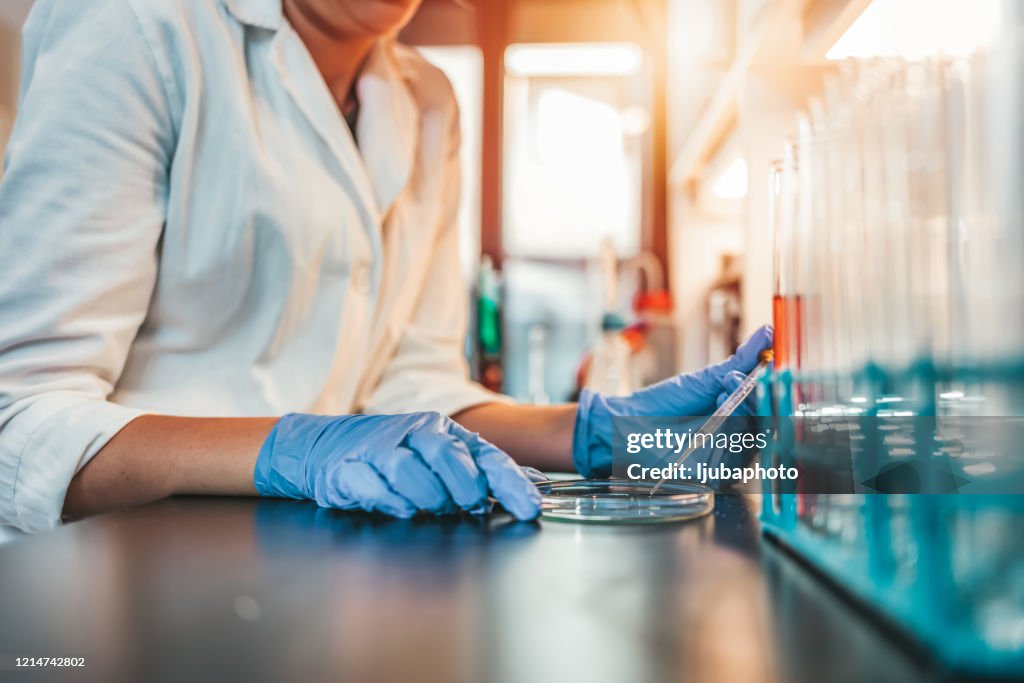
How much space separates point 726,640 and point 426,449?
40cm

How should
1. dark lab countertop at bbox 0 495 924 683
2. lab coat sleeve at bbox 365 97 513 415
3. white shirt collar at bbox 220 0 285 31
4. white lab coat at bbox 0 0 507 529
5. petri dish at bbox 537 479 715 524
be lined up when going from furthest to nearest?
lab coat sleeve at bbox 365 97 513 415 → white shirt collar at bbox 220 0 285 31 → white lab coat at bbox 0 0 507 529 → petri dish at bbox 537 479 715 524 → dark lab countertop at bbox 0 495 924 683

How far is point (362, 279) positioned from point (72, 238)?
1.62 feet

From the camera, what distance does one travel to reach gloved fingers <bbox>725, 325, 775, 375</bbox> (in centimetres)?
89

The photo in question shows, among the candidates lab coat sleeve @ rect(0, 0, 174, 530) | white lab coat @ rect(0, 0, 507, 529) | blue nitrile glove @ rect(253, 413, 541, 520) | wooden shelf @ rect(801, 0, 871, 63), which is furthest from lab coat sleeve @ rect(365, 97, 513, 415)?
wooden shelf @ rect(801, 0, 871, 63)

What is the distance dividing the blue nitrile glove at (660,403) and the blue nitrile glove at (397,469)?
0.32m

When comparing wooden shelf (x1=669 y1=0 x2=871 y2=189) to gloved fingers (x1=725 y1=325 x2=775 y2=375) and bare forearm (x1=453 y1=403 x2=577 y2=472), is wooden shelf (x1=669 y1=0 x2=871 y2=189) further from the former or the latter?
bare forearm (x1=453 y1=403 x2=577 y2=472)

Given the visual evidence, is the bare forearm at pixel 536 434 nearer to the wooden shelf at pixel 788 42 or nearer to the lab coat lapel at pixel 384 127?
the lab coat lapel at pixel 384 127

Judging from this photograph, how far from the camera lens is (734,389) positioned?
0.98 m

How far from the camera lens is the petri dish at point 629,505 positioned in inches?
24.3

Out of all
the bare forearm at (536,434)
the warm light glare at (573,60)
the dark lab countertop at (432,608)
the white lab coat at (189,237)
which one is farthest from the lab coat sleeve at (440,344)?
the warm light glare at (573,60)

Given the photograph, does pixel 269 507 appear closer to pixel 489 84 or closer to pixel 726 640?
pixel 726 640

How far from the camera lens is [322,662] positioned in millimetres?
310

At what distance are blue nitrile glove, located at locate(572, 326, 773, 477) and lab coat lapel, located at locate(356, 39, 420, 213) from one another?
0.55 m

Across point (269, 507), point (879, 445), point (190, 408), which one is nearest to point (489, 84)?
point (190, 408)
